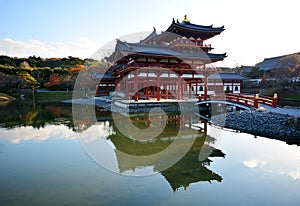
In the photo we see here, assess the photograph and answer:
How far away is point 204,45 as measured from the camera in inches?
974

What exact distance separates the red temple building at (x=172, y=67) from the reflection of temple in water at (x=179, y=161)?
22.8 feet

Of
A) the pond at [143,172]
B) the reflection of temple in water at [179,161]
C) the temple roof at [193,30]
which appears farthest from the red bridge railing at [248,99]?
the temple roof at [193,30]

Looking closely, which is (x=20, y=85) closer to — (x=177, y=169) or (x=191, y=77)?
(x=191, y=77)

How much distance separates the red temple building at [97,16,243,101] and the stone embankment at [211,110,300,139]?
7.03 m

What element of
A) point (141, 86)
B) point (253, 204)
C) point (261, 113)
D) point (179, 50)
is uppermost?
point (179, 50)

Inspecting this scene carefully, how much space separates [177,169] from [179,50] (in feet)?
59.5

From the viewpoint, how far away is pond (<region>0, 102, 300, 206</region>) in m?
4.81

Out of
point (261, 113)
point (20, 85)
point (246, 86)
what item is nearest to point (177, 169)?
point (261, 113)

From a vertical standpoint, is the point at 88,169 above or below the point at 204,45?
below

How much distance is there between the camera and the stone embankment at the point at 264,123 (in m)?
10.4

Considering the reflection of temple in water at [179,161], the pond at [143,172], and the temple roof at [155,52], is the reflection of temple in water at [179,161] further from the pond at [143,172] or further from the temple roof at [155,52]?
the temple roof at [155,52]

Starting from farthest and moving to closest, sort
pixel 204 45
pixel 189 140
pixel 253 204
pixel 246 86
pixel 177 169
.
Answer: pixel 246 86 → pixel 204 45 → pixel 189 140 → pixel 177 169 → pixel 253 204

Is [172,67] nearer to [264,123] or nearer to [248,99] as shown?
[248,99]

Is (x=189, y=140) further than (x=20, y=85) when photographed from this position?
No
